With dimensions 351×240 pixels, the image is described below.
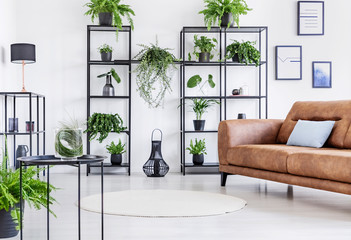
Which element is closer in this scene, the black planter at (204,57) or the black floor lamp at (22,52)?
the black floor lamp at (22,52)

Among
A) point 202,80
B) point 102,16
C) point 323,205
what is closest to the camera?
point 323,205

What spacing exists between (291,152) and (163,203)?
1043 mm

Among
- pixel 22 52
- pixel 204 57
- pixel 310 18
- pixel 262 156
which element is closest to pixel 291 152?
pixel 262 156

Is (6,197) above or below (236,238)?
above

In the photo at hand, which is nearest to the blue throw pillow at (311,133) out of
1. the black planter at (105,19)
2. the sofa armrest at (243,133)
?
the sofa armrest at (243,133)

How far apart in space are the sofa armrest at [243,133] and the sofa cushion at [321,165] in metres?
0.83

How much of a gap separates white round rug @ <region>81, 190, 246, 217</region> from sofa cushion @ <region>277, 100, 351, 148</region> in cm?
100

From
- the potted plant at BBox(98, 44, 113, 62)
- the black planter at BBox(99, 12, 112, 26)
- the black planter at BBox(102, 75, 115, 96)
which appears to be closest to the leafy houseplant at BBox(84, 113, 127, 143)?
the black planter at BBox(102, 75, 115, 96)

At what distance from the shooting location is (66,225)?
266cm

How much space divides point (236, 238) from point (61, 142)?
3.43 ft

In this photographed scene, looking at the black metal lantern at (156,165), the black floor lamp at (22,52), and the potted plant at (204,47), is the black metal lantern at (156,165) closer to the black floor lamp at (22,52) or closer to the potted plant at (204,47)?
the potted plant at (204,47)

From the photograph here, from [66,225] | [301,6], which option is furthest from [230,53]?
[66,225]

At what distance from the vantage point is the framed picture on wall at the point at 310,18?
220 inches

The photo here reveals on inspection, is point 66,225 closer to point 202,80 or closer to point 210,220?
point 210,220
